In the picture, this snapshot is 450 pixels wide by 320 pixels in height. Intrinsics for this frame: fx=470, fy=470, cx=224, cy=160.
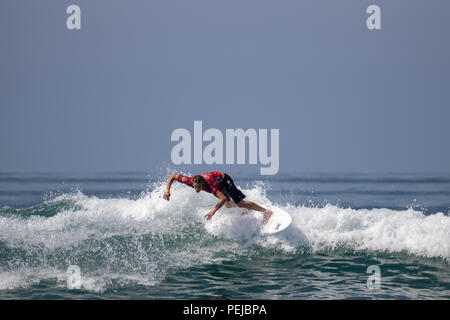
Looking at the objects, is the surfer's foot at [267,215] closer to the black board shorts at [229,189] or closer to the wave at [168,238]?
the wave at [168,238]

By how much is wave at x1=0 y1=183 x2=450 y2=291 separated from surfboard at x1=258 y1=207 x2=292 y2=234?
0.51 feet

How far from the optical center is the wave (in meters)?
8.59

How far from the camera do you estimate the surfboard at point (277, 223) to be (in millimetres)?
10391

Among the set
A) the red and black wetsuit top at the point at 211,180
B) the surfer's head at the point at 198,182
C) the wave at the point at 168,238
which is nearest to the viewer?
the wave at the point at 168,238

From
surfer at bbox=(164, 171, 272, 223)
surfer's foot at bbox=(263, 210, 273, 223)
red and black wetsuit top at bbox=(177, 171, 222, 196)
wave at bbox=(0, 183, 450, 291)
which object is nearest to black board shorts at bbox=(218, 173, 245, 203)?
surfer at bbox=(164, 171, 272, 223)

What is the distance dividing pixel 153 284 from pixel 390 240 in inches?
216

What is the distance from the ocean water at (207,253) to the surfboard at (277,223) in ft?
0.52

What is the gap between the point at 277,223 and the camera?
10.6m

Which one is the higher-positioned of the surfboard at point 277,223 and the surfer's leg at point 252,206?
the surfer's leg at point 252,206

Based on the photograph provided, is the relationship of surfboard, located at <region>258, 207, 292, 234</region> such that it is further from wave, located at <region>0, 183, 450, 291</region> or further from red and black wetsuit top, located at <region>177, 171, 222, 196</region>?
red and black wetsuit top, located at <region>177, 171, 222, 196</region>

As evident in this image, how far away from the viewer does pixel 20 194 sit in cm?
2306

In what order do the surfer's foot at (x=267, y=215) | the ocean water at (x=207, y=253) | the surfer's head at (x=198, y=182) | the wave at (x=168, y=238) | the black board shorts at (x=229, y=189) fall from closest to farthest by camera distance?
the ocean water at (x=207, y=253) < the wave at (x=168, y=238) < the surfer's head at (x=198, y=182) < the black board shorts at (x=229, y=189) < the surfer's foot at (x=267, y=215)

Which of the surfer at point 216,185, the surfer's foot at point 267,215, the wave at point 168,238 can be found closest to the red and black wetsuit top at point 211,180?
the surfer at point 216,185

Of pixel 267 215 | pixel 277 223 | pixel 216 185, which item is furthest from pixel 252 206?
pixel 216 185
